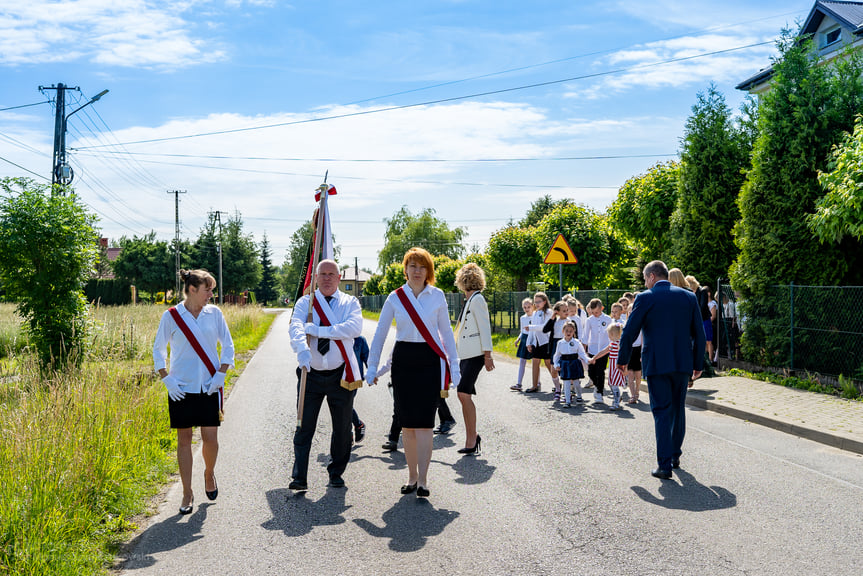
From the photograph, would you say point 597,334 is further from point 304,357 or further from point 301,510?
point 301,510

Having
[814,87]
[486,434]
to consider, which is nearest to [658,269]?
[486,434]

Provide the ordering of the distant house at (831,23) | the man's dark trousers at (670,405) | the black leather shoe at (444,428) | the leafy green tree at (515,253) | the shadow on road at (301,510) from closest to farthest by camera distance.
Answer: the shadow on road at (301,510), the man's dark trousers at (670,405), the black leather shoe at (444,428), the distant house at (831,23), the leafy green tree at (515,253)

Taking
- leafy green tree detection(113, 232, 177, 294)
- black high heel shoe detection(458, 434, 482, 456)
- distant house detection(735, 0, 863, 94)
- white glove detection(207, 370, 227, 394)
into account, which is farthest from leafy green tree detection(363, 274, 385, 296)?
white glove detection(207, 370, 227, 394)

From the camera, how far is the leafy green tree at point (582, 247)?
76.5ft

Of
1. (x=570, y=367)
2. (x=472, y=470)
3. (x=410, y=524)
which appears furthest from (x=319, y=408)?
(x=570, y=367)

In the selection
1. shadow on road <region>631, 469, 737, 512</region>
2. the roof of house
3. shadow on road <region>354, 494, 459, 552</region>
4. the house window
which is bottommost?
shadow on road <region>354, 494, 459, 552</region>

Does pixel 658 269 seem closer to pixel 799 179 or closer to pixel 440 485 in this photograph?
pixel 440 485

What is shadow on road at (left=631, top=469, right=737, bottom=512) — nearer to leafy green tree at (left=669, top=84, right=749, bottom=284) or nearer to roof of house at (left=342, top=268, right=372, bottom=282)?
leafy green tree at (left=669, top=84, right=749, bottom=284)

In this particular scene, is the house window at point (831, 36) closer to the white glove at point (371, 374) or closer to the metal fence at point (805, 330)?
the metal fence at point (805, 330)

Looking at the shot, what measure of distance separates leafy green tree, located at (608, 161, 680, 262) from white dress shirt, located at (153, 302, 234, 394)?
14.2 meters

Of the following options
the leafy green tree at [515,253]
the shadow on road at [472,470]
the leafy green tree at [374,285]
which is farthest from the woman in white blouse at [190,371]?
the leafy green tree at [374,285]

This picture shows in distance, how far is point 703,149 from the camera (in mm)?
15914

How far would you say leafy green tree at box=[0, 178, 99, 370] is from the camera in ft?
39.0

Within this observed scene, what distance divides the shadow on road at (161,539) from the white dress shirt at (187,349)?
0.92 meters
